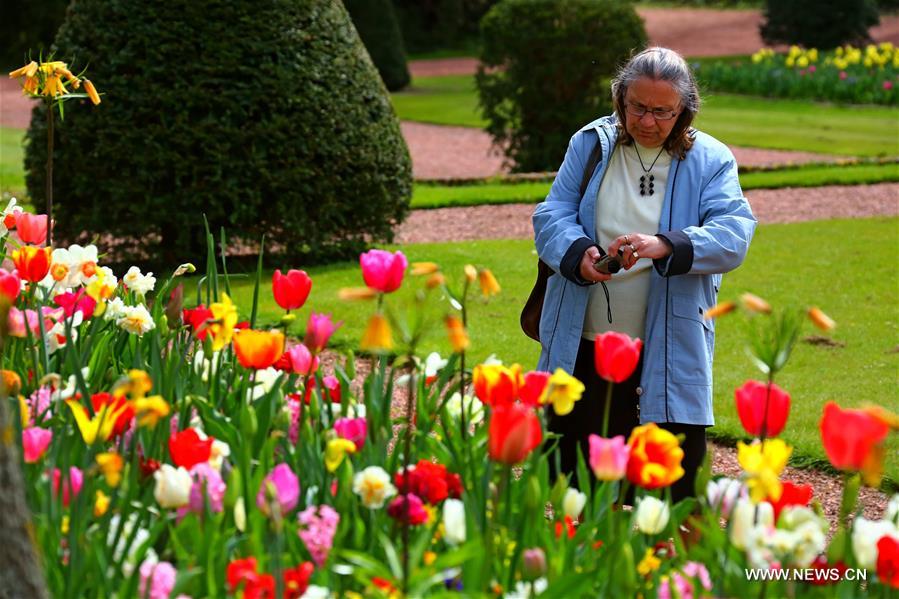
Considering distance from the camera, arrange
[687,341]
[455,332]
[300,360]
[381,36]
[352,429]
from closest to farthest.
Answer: [455,332] → [352,429] → [300,360] → [687,341] → [381,36]

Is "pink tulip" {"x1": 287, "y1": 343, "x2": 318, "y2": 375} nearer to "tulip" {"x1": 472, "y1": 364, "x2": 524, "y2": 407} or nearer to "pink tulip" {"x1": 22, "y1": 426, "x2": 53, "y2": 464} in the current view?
"tulip" {"x1": 472, "y1": 364, "x2": 524, "y2": 407}

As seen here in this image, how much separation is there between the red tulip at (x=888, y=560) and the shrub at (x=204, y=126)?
5.87 m

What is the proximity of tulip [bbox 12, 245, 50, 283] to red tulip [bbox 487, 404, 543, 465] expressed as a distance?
65.0 inches

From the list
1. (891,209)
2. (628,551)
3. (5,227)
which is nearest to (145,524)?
(628,551)

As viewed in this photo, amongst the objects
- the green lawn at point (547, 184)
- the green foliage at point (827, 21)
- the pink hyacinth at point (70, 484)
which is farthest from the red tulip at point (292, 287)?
the green foliage at point (827, 21)

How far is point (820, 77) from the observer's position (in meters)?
20.8

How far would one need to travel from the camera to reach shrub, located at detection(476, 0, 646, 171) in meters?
13.7

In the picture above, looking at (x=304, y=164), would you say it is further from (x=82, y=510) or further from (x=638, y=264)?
(x=82, y=510)

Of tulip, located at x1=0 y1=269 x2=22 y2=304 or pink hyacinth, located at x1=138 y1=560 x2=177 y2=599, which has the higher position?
tulip, located at x1=0 y1=269 x2=22 y2=304

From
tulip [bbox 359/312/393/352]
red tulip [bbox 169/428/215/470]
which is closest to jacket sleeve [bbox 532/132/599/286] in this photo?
red tulip [bbox 169/428/215/470]

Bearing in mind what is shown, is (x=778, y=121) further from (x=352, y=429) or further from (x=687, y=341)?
(x=352, y=429)

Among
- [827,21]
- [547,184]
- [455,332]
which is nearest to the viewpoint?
[455,332]

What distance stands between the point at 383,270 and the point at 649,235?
1.03m

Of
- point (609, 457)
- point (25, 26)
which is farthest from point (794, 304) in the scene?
point (25, 26)
